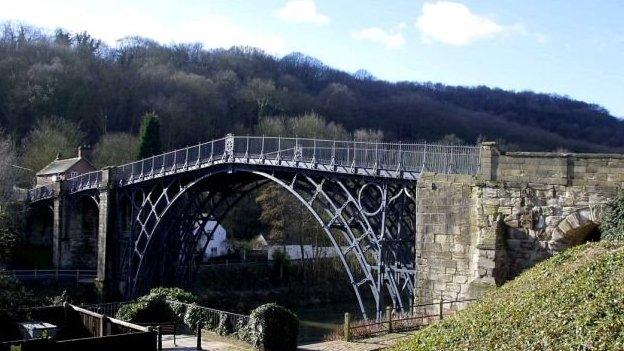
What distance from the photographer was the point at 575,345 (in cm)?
1048

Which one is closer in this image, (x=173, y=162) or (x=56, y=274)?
(x=173, y=162)

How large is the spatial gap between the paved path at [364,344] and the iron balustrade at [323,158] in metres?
5.21

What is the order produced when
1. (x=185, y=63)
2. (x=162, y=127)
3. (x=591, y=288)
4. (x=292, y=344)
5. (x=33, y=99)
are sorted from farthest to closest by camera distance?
1. (x=185, y=63)
2. (x=162, y=127)
3. (x=33, y=99)
4. (x=292, y=344)
5. (x=591, y=288)

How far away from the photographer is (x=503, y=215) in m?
18.1

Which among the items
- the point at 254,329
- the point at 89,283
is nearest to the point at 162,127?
the point at 89,283

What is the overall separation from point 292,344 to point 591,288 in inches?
334

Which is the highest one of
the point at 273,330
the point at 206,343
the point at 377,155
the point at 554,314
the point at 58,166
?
the point at 58,166

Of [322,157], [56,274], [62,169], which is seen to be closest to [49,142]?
[62,169]

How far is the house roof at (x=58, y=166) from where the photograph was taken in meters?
46.2

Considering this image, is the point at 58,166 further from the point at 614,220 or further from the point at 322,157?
the point at 614,220

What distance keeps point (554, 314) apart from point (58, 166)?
1647 inches

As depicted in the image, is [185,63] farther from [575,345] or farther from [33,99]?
[575,345]

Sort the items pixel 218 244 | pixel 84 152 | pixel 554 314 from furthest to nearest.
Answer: pixel 218 244
pixel 84 152
pixel 554 314

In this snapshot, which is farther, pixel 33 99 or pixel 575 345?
pixel 33 99
